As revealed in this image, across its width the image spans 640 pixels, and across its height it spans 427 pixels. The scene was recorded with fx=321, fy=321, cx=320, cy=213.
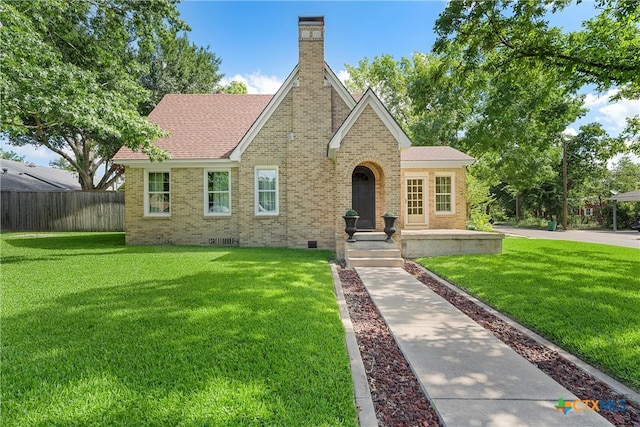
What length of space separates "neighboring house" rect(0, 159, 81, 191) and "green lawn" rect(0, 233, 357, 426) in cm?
2525

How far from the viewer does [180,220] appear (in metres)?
13.3

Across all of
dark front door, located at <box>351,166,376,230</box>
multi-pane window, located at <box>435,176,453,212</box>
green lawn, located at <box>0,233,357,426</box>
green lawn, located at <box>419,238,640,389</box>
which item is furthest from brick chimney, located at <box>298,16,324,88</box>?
green lawn, located at <box>0,233,357,426</box>

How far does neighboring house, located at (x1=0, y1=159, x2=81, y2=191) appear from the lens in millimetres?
25016

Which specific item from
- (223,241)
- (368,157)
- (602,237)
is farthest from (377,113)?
(602,237)

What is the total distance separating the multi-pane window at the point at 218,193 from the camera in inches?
527

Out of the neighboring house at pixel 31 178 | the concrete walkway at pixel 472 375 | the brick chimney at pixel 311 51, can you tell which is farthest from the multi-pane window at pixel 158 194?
the neighboring house at pixel 31 178

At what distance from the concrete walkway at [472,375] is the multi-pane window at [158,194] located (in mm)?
11195

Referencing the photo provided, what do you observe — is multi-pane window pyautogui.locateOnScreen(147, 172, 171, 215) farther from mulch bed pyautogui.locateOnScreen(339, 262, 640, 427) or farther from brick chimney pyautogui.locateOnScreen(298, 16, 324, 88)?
mulch bed pyautogui.locateOnScreen(339, 262, 640, 427)

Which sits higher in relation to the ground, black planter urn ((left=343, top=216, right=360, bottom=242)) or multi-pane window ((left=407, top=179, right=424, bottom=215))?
multi-pane window ((left=407, top=179, right=424, bottom=215))

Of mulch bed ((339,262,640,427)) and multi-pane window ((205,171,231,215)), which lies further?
multi-pane window ((205,171,231,215))

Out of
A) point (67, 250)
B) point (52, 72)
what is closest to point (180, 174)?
point (67, 250)

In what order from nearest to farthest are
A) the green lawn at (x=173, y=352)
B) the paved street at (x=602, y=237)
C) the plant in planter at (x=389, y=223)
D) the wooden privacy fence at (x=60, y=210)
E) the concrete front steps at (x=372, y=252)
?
the green lawn at (x=173, y=352) < the concrete front steps at (x=372, y=252) < the plant in planter at (x=389, y=223) < the paved street at (x=602, y=237) < the wooden privacy fence at (x=60, y=210)

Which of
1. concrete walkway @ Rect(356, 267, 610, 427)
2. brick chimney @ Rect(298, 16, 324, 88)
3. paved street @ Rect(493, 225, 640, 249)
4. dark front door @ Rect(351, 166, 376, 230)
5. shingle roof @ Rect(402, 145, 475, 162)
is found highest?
brick chimney @ Rect(298, 16, 324, 88)

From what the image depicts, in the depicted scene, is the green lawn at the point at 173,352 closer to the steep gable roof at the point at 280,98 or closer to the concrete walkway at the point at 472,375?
the concrete walkway at the point at 472,375
